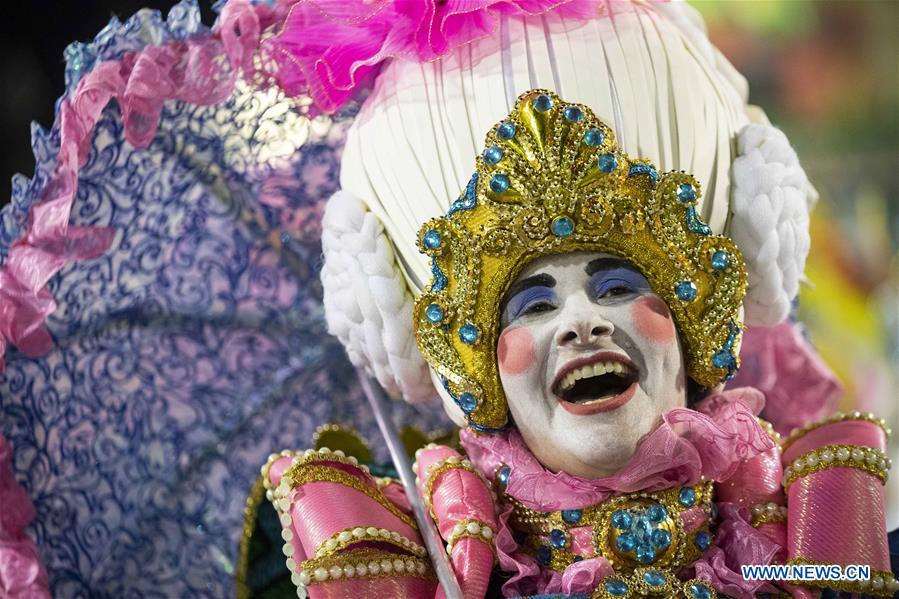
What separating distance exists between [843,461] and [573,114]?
549 mm

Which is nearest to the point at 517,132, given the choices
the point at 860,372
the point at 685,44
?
the point at 685,44

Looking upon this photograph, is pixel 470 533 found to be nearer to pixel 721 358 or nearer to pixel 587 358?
pixel 587 358

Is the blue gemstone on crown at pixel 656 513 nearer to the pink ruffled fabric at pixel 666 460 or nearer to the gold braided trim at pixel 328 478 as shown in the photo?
the pink ruffled fabric at pixel 666 460

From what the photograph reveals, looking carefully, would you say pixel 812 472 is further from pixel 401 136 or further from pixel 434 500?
pixel 401 136

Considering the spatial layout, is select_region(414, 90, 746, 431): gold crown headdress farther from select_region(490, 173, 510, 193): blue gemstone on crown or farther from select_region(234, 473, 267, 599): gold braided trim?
select_region(234, 473, 267, 599): gold braided trim

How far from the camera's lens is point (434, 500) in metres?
1.53

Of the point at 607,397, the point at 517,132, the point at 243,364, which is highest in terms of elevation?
the point at 517,132

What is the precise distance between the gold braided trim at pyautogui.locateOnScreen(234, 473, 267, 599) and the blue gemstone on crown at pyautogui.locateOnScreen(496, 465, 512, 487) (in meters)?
0.38

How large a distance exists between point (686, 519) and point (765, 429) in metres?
0.20

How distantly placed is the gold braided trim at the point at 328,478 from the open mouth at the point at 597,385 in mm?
289

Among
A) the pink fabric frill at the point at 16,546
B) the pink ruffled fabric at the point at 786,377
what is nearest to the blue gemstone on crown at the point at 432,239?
the pink fabric frill at the point at 16,546

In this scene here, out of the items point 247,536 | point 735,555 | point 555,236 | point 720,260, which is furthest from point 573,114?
point 247,536

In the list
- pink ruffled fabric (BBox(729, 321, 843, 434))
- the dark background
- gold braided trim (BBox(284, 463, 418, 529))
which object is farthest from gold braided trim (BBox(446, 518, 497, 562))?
the dark background

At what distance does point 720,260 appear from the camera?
142 centimetres
